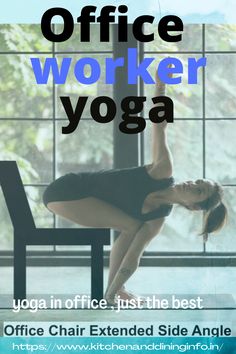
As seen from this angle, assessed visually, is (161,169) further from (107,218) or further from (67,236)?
(67,236)

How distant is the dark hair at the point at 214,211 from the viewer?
319 inches

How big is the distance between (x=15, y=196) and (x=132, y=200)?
1.35ft

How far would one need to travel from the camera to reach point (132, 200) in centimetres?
810

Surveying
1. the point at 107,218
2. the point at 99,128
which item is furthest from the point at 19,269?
the point at 99,128

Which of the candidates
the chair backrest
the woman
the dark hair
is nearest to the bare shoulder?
the woman

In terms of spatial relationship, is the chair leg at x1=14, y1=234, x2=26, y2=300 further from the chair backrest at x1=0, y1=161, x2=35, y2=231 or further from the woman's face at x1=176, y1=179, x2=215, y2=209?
the woman's face at x1=176, y1=179, x2=215, y2=209

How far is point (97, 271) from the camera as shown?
320 inches

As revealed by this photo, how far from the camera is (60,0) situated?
8.07 meters

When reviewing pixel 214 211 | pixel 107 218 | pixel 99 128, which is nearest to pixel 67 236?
pixel 107 218

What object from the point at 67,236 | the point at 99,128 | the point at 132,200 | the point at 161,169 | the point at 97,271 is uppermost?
the point at 99,128

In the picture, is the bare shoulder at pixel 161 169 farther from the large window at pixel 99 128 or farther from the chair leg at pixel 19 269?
the chair leg at pixel 19 269

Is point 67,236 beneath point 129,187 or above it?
beneath

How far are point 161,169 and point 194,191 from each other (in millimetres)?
140

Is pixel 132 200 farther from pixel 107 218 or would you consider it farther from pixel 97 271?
pixel 97 271
